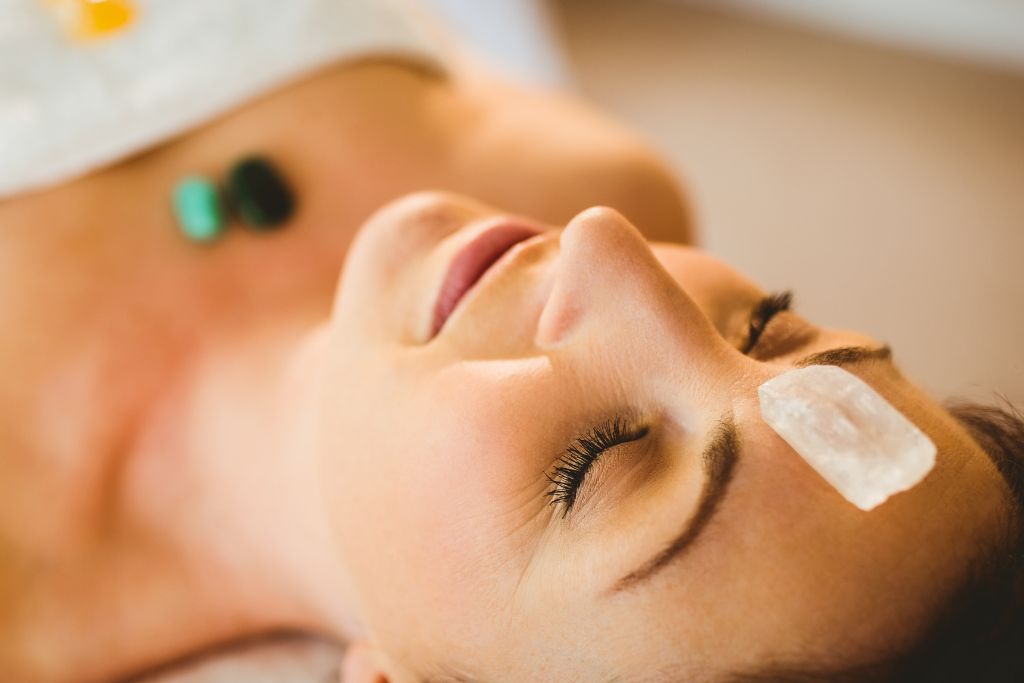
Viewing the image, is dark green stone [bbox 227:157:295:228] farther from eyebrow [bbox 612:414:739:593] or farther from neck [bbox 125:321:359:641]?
eyebrow [bbox 612:414:739:593]

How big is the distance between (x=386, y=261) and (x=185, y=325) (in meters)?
0.39

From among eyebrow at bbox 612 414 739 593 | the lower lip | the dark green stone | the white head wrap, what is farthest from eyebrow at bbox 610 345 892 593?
the white head wrap

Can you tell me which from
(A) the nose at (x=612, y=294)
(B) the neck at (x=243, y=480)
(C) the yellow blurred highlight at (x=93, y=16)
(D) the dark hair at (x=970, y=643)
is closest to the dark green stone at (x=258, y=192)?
(B) the neck at (x=243, y=480)

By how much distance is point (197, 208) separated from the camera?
1040mm

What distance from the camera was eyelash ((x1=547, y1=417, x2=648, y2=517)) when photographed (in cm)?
63

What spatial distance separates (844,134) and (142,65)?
1.60 metres

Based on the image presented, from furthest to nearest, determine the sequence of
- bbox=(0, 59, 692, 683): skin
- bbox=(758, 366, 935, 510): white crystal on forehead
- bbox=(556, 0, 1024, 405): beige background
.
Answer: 1. bbox=(556, 0, 1024, 405): beige background
2. bbox=(0, 59, 692, 683): skin
3. bbox=(758, 366, 935, 510): white crystal on forehead

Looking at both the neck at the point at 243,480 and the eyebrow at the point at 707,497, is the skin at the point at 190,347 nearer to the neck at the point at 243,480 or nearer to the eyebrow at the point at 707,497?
the neck at the point at 243,480

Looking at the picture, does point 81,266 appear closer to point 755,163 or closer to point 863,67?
point 755,163

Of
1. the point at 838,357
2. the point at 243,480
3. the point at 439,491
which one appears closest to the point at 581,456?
the point at 439,491

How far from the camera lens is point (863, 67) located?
2156 millimetres

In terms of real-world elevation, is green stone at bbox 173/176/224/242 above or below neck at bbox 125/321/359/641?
above

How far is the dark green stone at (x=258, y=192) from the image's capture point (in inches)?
41.3

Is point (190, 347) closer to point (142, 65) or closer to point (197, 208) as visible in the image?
point (197, 208)
